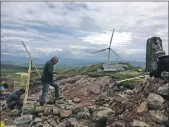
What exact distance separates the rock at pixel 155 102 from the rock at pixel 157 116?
336mm

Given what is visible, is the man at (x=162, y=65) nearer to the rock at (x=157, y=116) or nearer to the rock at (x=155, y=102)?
the rock at (x=155, y=102)

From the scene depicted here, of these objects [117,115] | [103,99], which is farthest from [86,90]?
[117,115]

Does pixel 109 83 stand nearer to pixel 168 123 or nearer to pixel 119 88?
pixel 119 88

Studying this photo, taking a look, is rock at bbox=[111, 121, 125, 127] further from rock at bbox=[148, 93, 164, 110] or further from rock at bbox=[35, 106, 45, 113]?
rock at bbox=[35, 106, 45, 113]

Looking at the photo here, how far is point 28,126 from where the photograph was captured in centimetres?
2217

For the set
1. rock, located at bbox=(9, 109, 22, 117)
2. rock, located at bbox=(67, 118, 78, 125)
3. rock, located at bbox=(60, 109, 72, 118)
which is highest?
rock, located at bbox=(60, 109, 72, 118)

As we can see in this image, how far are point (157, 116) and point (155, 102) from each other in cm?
99

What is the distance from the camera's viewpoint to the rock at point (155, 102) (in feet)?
60.9

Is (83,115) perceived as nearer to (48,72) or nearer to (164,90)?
(48,72)

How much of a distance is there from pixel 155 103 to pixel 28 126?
8963mm

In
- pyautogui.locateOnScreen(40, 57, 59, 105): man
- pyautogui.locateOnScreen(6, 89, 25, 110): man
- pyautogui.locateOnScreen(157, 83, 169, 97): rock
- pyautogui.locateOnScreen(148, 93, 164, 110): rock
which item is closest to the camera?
pyautogui.locateOnScreen(148, 93, 164, 110): rock

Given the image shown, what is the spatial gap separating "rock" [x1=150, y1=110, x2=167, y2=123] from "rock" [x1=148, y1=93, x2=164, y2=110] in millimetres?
336

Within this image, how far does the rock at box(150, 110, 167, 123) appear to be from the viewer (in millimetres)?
17781

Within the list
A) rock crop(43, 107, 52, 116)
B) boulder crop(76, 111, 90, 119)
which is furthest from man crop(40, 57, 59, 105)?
boulder crop(76, 111, 90, 119)
